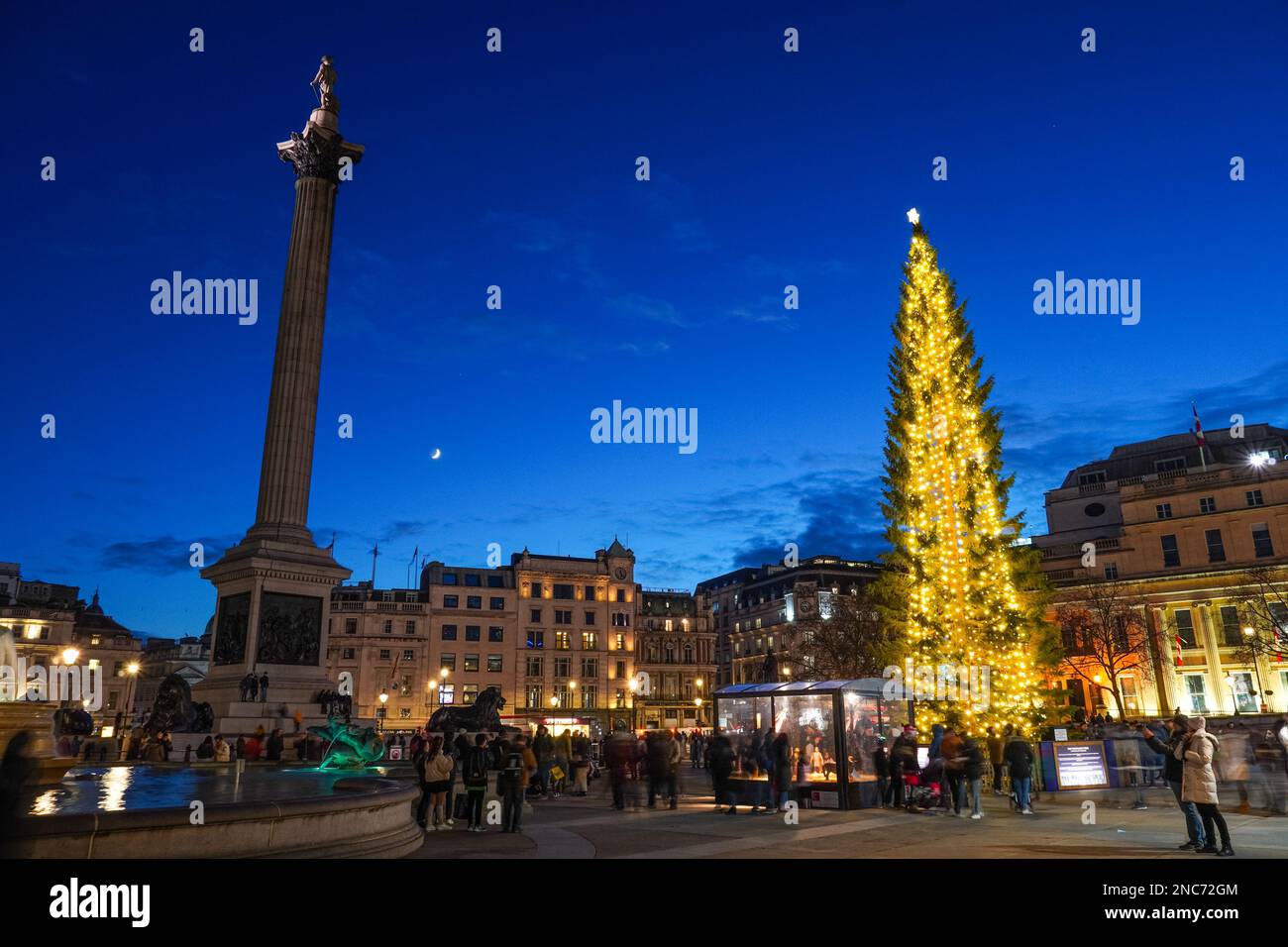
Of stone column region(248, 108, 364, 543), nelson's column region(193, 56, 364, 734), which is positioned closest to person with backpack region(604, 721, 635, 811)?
nelson's column region(193, 56, 364, 734)

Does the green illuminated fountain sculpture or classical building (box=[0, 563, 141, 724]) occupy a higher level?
classical building (box=[0, 563, 141, 724])

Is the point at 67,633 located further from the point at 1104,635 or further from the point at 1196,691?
the point at 1196,691

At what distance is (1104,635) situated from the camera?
5656cm

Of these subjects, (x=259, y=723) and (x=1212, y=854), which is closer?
(x=1212, y=854)

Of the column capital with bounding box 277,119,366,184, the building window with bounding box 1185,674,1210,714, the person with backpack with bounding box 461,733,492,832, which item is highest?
the column capital with bounding box 277,119,366,184

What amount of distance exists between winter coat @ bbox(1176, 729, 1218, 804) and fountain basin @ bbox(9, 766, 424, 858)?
11.6 metres

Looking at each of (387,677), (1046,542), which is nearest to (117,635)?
(387,677)

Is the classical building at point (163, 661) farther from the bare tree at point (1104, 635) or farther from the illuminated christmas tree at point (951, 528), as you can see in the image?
the illuminated christmas tree at point (951, 528)

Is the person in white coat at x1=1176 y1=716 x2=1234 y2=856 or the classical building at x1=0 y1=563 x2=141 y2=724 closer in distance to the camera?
the person in white coat at x1=1176 y1=716 x2=1234 y2=856

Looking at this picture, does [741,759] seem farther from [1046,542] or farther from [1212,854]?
[1046,542]

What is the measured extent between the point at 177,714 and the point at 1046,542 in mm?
69397

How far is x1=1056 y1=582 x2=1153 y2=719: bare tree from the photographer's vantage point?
183ft

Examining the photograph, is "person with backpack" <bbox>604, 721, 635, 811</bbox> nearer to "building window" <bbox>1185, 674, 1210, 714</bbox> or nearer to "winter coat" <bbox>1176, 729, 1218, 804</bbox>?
"winter coat" <bbox>1176, 729, 1218, 804</bbox>

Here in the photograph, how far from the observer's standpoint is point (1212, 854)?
1190 cm
